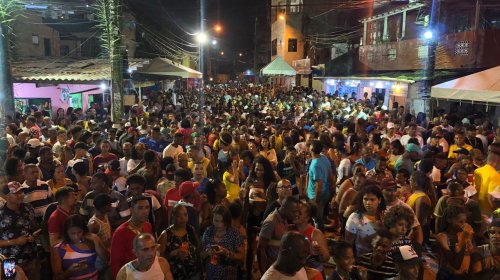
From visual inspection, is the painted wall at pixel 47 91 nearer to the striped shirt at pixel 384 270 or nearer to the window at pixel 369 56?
the window at pixel 369 56

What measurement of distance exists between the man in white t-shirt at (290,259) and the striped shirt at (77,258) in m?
1.91

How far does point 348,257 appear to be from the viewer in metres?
3.35

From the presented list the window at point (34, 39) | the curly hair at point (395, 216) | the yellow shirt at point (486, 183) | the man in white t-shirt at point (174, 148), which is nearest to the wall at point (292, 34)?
the window at point (34, 39)

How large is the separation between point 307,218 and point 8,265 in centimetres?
267

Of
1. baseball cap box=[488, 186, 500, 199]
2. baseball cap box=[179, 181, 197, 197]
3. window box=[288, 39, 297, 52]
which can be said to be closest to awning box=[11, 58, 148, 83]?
baseball cap box=[179, 181, 197, 197]

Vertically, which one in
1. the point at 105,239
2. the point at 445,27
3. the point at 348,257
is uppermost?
the point at 445,27

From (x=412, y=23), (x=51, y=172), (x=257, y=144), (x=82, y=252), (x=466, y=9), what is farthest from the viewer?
(x=412, y=23)

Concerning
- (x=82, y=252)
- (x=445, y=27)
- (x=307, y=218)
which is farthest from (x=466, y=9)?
(x=82, y=252)

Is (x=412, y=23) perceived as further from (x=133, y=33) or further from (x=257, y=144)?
(x=133, y=33)

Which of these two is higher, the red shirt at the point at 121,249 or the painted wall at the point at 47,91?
the painted wall at the point at 47,91

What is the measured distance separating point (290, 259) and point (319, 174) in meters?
3.66

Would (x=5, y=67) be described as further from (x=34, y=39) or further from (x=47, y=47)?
(x=47, y=47)

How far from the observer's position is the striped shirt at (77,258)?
155 inches

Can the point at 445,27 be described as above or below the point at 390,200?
above
